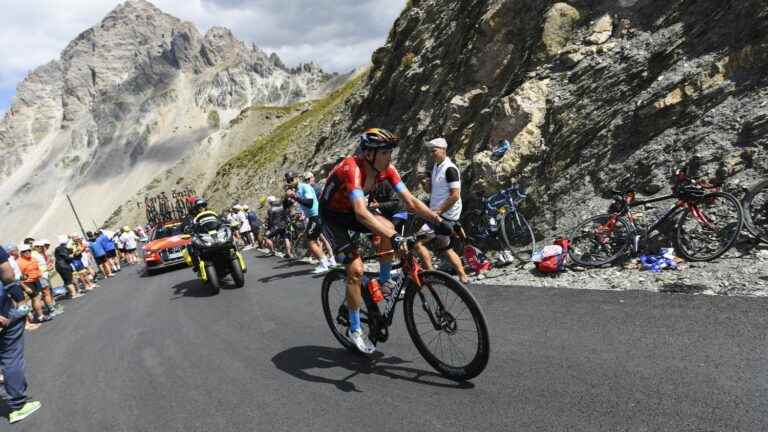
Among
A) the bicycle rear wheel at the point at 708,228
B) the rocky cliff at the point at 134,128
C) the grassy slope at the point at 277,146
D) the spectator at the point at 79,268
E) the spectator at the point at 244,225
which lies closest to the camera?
the bicycle rear wheel at the point at 708,228

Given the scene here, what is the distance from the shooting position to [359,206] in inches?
162

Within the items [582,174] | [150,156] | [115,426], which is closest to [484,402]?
[115,426]

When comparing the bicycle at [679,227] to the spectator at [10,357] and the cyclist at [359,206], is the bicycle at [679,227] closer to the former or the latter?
the cyclist at [359,206]

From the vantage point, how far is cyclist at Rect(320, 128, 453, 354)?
4.19 m

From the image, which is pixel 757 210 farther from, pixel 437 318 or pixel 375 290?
pixel 375 290

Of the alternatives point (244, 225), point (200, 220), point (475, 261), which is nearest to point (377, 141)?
point (475, 261)

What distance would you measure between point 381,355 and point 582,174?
19.1ft

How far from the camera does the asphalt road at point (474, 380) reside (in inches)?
132

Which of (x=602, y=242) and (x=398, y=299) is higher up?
(x=398, y=299)

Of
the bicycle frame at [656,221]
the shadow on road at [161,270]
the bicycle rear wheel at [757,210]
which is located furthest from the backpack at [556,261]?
the shadow on road at [161,270]

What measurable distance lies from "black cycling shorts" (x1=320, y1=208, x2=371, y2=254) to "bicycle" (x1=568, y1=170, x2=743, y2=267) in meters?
4.02

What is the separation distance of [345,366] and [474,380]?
1426mm

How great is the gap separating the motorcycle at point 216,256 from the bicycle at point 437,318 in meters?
6.21

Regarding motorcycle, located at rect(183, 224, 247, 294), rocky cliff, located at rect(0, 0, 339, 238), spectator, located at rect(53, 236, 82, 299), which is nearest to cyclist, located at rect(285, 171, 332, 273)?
motorcycle, located at rect(183, 224, 247, 294)
